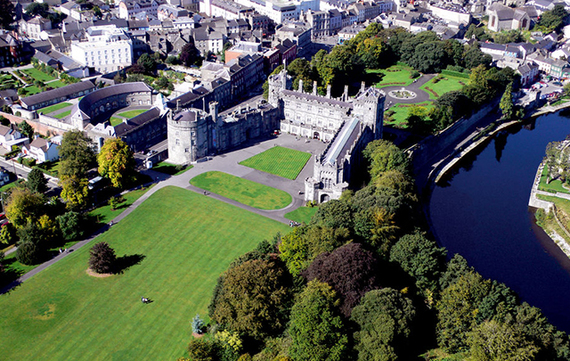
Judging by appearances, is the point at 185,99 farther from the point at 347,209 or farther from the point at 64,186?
the point at 347,209

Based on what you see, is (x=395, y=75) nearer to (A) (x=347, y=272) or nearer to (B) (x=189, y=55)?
(B) (x=189, y=55)

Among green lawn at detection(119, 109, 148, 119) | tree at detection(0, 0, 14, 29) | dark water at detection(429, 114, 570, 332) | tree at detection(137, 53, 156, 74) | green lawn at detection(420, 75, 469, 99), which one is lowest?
dark water at detection(429, 114, 570, 332)

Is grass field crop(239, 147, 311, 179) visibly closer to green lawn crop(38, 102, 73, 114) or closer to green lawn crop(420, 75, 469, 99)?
green lawn crop(420, 75, 469, 99)

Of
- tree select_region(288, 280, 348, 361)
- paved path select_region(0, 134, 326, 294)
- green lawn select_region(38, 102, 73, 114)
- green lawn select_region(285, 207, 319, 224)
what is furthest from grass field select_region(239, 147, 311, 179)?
green lawn select_region(38, 102, 73, 114)

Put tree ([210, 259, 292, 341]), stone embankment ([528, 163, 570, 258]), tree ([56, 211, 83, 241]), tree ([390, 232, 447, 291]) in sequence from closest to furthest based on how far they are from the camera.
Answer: tree ([210, 259, 292, 341]) → tree ([390, 232, 447, 291]) → tree ([56, 211, 83, 241]) → stone embankment ([528, 163, 570, 258])

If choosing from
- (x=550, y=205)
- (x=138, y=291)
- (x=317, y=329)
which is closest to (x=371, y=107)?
(x=550, y=205)

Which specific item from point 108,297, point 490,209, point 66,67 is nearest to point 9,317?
point 108,297
